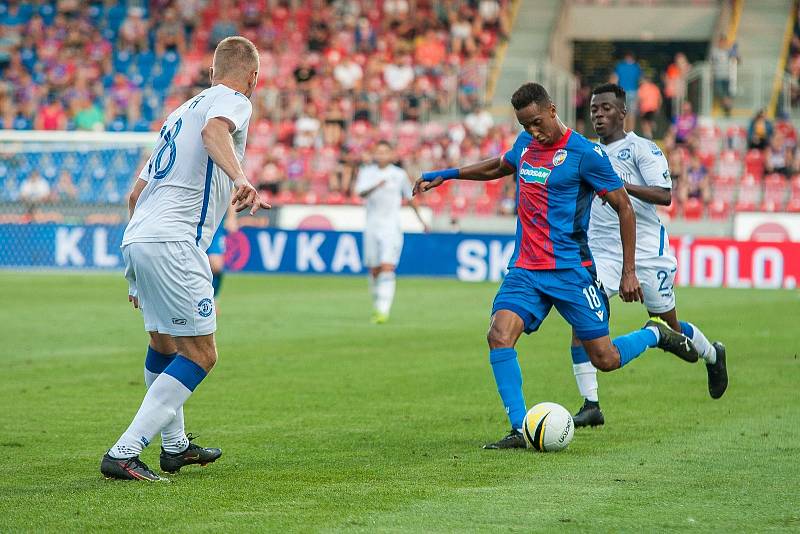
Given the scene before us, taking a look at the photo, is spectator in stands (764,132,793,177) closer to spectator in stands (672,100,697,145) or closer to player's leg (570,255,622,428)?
spectator in stands (672,100,697,145)

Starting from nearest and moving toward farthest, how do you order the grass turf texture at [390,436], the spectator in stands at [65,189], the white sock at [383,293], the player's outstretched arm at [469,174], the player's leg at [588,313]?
the grass turf texture at [390,436] < the player's leg at [588,313] < the player's outstretched arm at [469,174] < the white sock at [383,293] < the spectator in stands at [65,189]

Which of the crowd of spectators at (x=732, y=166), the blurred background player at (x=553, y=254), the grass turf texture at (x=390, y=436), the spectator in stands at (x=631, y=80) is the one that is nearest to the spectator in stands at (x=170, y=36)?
the spectator in stands at (x=631, y=80)

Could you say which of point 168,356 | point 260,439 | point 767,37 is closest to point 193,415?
point 260,439

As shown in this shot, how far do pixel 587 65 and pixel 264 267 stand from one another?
13.2 meters

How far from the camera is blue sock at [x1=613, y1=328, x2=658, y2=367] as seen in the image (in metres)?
7.98

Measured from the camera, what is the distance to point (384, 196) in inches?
696

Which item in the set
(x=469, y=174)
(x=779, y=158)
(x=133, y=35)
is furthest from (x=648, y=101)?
(x=469, y=174)

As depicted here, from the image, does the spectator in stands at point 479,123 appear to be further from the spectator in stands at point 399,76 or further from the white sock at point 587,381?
the white sock at point 587,381

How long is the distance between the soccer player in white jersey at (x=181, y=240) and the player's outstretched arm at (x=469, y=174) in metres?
1.92

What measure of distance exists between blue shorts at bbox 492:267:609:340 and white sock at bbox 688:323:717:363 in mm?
1556

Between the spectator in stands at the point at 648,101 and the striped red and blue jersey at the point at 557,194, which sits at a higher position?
the spectator in stands at the point at 648,101

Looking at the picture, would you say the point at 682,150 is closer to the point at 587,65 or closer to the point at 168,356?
the point at 587,65

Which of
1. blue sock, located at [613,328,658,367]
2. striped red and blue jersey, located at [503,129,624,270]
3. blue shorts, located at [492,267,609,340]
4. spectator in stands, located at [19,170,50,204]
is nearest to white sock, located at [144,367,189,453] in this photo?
blue shorts, located at [492,267,609,340]

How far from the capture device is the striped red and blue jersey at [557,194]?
766 cm
